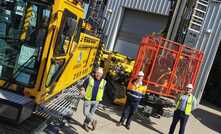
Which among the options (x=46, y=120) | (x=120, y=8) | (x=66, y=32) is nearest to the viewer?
(x=46, y=120)

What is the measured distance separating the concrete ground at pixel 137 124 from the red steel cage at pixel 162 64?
1142 millimetres

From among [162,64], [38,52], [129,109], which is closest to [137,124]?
[129,109]

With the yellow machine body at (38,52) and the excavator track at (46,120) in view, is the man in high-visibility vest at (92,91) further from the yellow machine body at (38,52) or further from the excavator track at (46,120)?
the yellow machine body at (38,52)

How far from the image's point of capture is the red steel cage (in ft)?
44.9

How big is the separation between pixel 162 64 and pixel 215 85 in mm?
14021

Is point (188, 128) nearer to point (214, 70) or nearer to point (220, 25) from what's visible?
point (220, 25)

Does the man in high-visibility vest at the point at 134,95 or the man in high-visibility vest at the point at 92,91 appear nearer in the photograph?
the man in high-visibility vest at the point at 92,91

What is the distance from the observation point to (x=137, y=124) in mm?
13859

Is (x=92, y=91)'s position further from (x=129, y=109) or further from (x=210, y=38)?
(x=210, y=38)

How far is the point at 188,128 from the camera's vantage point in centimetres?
1549

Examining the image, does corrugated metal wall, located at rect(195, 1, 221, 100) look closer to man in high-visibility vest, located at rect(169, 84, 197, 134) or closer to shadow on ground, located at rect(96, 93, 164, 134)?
shadow on ground, located at rect(96, 93, 164, 134)

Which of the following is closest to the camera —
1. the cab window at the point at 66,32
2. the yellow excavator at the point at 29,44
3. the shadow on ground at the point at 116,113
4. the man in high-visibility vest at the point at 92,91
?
the yellow excavator at the point at 29,44

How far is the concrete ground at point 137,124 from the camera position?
11.9 m

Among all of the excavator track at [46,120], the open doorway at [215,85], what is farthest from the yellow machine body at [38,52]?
the open doorway at [215,85]
